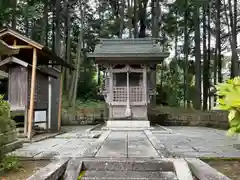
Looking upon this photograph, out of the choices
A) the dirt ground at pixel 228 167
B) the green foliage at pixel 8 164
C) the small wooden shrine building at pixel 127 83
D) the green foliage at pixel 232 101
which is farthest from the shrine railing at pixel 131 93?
the green foliage at pixel 232 101

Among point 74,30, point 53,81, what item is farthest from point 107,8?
point 53,81

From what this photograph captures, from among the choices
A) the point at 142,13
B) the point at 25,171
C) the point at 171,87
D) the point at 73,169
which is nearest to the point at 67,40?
the point at 142,13

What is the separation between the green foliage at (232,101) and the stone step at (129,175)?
166 centimetres

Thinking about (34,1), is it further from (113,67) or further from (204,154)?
(204,154)

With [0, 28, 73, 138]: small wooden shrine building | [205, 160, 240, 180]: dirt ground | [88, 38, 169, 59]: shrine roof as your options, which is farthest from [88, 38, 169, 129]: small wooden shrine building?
[205, 160, 240, 180]: dirt ground

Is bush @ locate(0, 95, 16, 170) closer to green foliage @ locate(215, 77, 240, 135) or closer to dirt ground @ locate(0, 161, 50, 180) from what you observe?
dirt ground @ locate(0, 161, 50, 180)

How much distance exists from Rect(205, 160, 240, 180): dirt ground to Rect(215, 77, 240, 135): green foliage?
4.51ft

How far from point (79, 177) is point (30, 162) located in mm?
903

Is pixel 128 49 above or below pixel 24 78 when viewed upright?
above

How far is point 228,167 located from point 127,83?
719 cm

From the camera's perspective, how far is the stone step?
3777mm

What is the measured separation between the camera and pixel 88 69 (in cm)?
2334

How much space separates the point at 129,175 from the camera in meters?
3.89

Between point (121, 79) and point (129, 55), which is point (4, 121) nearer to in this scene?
point (129, 55)
